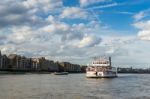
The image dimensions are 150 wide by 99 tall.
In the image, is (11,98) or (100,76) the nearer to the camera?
(11,98)

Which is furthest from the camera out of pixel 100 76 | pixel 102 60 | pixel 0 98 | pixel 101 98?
pixel 102 60

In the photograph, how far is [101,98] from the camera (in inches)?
2096

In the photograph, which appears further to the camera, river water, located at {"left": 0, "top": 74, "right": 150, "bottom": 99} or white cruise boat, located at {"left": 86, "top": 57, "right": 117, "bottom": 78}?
white cruise boat, located at {"left": 86, "top": 57, "right": 117, "bottom": 78}

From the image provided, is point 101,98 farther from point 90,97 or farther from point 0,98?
point 0,98

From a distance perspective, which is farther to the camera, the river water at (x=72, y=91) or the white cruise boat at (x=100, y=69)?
the white cruise boat at (x=100, y=69)

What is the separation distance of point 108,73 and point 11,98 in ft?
305

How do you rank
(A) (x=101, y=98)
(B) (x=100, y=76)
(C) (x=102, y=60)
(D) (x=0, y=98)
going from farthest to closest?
(C) (x=102, y=60)
(B) (x=100, y=76)
(A) (x=101, y=98)
(D) (x=0, y=98)

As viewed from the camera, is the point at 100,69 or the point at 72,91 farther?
the point at 100,69

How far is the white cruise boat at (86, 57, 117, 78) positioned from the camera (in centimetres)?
13535

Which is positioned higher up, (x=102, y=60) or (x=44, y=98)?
(x=102, y=60)

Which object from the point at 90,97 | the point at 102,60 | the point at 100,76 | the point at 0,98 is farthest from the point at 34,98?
the point at 102,60

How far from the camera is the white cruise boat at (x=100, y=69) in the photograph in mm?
135350

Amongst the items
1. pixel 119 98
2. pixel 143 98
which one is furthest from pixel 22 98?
pixel 143 98

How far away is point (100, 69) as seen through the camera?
5443 inches
